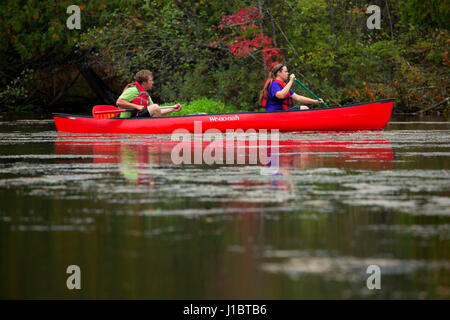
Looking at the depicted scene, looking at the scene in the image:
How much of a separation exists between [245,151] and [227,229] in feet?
25.1

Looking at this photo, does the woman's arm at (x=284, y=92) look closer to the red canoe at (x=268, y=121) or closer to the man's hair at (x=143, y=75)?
the red canoe at (x=268, y=121)

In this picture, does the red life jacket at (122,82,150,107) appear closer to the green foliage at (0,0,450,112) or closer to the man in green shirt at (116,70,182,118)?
the man in green shirt at (116,70,182,118)

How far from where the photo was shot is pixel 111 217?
740 cm

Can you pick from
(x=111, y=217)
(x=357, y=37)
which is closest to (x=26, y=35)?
(x=357, y=37)

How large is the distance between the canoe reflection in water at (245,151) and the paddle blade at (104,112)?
1.63 feet

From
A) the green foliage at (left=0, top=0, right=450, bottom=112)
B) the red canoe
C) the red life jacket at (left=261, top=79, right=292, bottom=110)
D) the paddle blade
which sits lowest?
the red canoe

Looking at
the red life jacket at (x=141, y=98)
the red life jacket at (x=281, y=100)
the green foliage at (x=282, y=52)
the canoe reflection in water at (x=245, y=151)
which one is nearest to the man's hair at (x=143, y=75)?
the red life jacket at (x=141, y=98)

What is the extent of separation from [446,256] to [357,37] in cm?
2714

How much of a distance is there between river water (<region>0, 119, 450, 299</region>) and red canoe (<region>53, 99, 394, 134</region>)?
20.5ft

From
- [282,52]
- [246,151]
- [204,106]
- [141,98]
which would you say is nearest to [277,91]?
[141,98]

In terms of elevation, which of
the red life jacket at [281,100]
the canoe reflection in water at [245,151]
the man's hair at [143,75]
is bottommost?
the canoe reflection in water at [245,151]

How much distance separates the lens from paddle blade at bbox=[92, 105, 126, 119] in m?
19.4

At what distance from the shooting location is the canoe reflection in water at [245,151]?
11.8m

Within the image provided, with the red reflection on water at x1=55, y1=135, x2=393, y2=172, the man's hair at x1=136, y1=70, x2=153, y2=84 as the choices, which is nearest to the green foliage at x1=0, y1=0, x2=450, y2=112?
the man's hair at x1=136, y1=70, x2=153, y2=84
